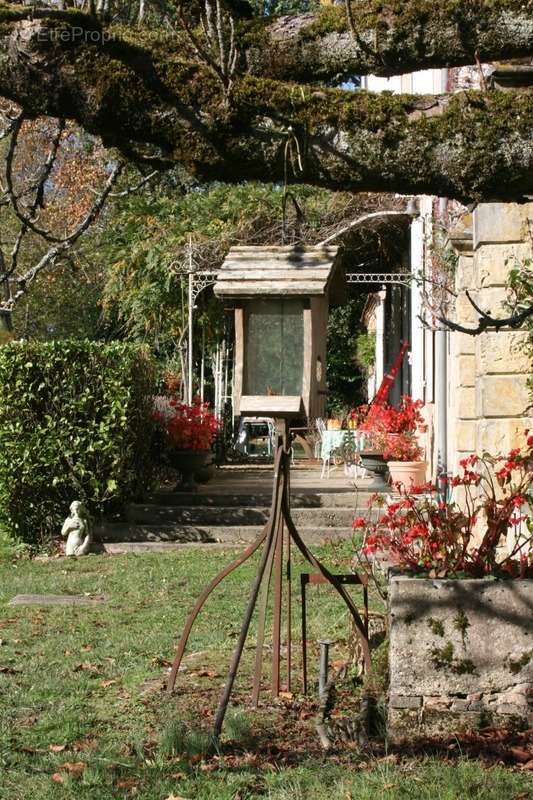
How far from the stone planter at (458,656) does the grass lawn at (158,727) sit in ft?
0.92

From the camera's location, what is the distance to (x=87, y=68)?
142 inches

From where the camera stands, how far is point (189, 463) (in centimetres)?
1338

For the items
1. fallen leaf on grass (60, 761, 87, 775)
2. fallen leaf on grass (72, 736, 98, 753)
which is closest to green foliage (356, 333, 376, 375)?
fallen leaf on grass (72, 736, 98, 753)

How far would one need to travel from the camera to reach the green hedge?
11.3 m

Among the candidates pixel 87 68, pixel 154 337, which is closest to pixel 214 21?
pixel 87 68

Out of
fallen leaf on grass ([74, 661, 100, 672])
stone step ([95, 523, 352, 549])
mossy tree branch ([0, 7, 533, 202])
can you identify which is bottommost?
stone step ([95, 523, 352, 549])

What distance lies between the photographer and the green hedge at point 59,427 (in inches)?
444

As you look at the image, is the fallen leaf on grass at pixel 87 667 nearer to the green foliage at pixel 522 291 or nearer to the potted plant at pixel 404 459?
the green foliage at pixel 522 291

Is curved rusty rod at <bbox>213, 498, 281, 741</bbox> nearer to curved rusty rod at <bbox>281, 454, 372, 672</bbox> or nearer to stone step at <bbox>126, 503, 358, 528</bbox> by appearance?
curved rusty rod at <bbox>281, 454, 372, 672</bbox>

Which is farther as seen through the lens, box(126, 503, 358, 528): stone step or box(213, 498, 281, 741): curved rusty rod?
box(126, 503, 358, 528): stone step

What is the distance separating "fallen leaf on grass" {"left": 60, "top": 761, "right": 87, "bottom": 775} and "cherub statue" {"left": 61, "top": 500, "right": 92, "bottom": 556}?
6.64m

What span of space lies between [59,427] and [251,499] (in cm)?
260

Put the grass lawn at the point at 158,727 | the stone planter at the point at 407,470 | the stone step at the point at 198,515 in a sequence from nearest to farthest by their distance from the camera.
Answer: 1. the grass lawn at the point at 158,727
2. the stone step at the point at 198,515
3. the stone planter at the point at 407,470

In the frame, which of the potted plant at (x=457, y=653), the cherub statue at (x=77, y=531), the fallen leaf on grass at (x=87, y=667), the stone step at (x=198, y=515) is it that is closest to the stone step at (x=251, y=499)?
the stone step at (x=198, y=515)
